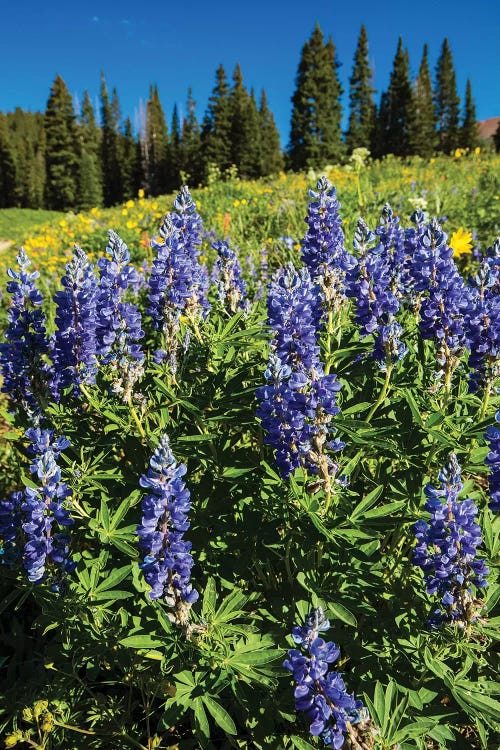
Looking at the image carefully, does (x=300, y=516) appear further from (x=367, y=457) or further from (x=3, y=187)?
(x=3, y=187)

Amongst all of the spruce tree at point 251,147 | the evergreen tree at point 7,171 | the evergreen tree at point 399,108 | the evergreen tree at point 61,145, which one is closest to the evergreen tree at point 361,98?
the evergreen tree at point 399,108

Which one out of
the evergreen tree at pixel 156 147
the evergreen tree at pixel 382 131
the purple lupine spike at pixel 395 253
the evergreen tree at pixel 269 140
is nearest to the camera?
the purple lupine spike at pixel 395 253

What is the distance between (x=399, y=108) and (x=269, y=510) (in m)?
49.8

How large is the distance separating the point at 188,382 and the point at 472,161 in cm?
1702

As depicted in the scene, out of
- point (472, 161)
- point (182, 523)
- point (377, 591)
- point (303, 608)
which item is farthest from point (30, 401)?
point (472, 161)

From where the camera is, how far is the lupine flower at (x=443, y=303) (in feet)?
7.97

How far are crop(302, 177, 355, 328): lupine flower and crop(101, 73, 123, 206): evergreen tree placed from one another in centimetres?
6946

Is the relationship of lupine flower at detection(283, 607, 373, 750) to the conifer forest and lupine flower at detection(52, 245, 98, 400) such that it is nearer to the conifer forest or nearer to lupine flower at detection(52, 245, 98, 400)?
the conifer forest

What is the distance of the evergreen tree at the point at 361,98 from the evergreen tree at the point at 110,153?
99.2 ft

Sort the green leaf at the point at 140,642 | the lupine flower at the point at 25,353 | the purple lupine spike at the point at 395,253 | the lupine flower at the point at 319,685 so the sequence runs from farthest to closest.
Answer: the purple lupine spike at the point at 395,253 → the lupine flower at the point at 25,353 → the green leaf at the point at 140,642 → the lupine flower at the point at 319,685

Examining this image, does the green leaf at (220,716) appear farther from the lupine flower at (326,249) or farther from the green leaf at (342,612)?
the lupine flower at (326,249)

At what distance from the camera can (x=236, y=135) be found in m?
47.2

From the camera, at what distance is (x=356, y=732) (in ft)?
5.22

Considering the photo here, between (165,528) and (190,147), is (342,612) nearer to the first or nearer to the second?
(165,528)
